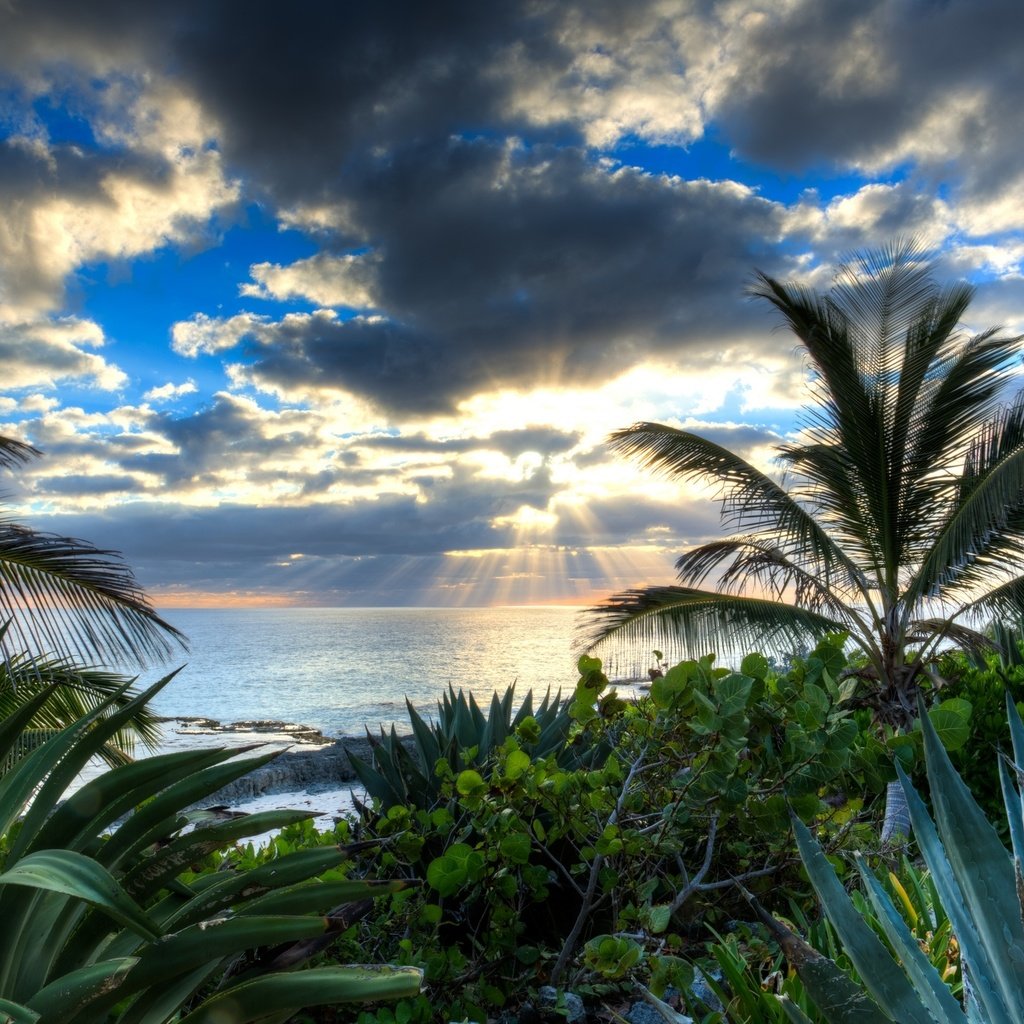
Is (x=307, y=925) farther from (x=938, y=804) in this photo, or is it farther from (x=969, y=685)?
(x=969, y=685)

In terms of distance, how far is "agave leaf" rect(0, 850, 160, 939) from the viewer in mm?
1248

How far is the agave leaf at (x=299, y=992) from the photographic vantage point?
1514 mm

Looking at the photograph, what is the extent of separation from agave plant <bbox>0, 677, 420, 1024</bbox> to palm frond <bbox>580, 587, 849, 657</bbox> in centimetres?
720

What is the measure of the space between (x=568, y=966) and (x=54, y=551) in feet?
18.5

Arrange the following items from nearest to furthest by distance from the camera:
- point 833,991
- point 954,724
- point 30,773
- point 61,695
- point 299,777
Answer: point 833,991, point 30,773, point 954,724, point 61,695, point 299,777

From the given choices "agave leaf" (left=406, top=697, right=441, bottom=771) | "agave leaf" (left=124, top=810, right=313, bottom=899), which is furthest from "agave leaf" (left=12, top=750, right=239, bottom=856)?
"agave leaf" (left=406, top=697, right=441, bottom=771)

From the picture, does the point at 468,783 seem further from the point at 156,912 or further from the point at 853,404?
the point at 853,404

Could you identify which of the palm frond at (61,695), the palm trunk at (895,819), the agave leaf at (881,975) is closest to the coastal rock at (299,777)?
the palm frond at (61,695)

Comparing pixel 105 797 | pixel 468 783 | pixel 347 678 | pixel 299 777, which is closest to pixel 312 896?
pixel 105 797

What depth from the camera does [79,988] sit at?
1.50 metres

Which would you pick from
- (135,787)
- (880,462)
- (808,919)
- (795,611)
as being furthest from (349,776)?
(135,787)

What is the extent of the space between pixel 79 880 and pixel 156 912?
699mm

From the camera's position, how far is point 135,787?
5.63 ft

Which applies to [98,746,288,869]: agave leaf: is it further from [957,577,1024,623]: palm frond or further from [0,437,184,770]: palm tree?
[957,577,1024,623]: palm frond
